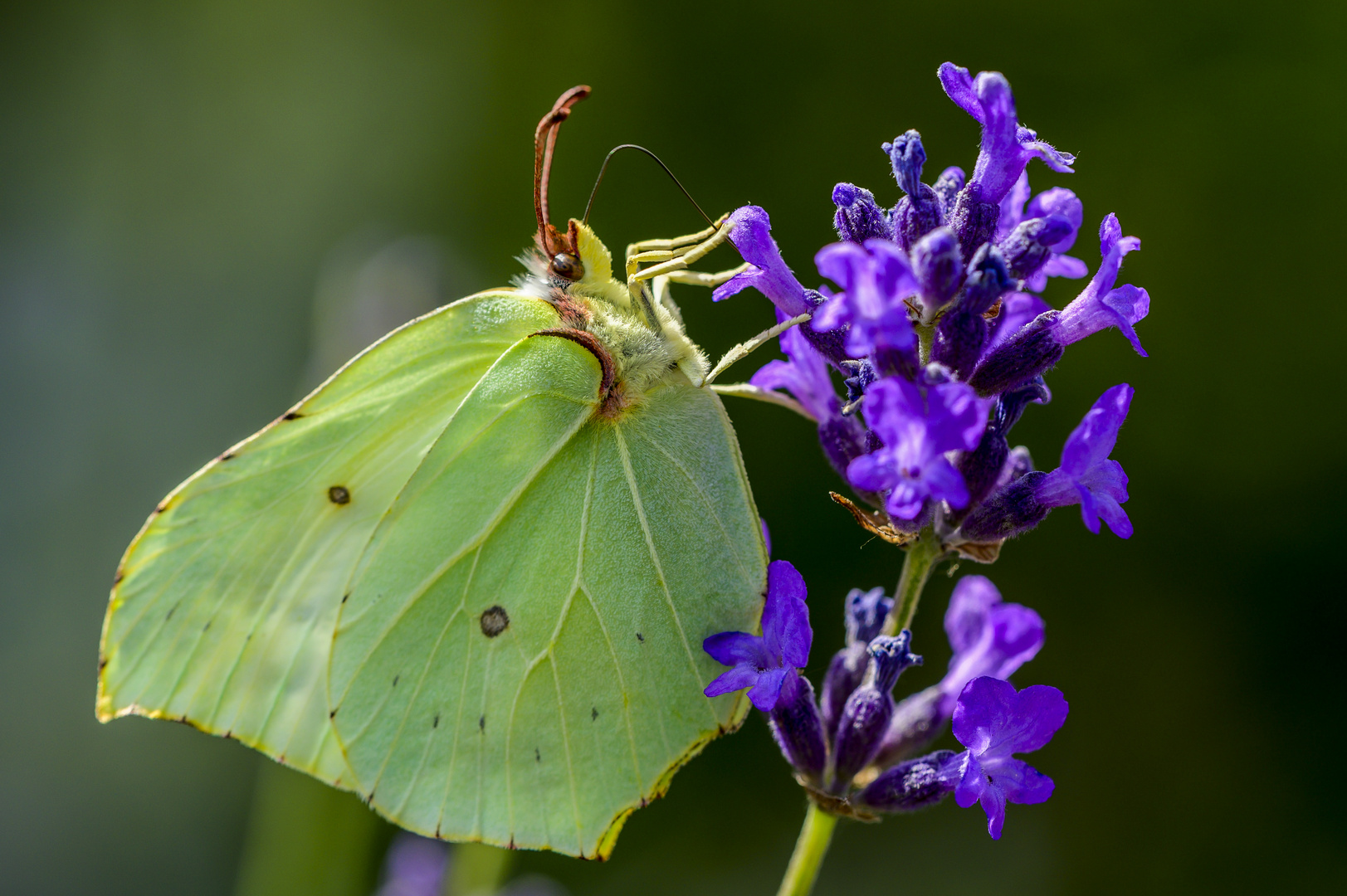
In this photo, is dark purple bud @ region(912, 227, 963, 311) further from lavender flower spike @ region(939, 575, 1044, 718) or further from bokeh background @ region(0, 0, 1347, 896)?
bokeh background @ region(0, 0, 1347, 896)

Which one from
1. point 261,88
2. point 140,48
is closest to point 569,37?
point 261,88

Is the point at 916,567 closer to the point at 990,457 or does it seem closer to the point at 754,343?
the point at 990,457

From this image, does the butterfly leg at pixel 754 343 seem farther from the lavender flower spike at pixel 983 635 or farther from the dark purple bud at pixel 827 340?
the lavender flower spike at pixel 983 635

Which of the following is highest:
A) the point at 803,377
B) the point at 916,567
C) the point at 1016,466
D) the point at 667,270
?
the point at 667,270

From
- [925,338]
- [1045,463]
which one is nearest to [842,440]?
[925,338]

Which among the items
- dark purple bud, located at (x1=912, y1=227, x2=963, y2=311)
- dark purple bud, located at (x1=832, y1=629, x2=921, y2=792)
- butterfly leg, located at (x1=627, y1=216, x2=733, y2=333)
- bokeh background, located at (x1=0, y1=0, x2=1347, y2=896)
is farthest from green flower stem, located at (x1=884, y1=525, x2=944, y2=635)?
bokeh background, located at (x1=0, y1=0, x2=1347, y2=896)
